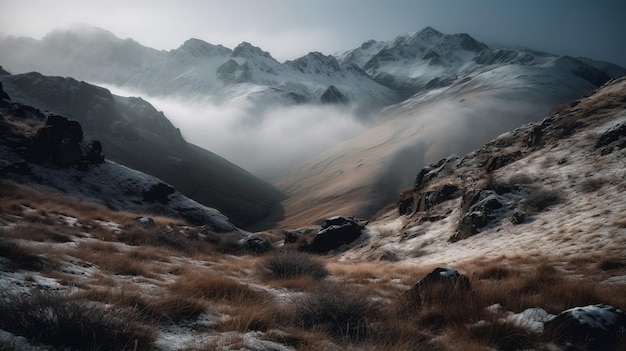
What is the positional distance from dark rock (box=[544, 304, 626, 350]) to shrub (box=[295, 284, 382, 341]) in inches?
99.4

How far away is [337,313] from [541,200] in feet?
69.2

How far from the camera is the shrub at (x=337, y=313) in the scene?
552cm

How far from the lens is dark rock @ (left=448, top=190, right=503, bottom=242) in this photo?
23781 millimetres

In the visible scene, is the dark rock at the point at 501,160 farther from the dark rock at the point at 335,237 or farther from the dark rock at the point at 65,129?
the dark rock at the point at 65,129

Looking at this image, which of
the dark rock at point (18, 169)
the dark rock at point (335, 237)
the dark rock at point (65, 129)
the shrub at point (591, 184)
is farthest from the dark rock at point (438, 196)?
the dark rock at point (65, 129)

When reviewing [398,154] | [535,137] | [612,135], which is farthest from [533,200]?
[398,154]

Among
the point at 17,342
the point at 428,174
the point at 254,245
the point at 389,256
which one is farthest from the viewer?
the point at 428,174

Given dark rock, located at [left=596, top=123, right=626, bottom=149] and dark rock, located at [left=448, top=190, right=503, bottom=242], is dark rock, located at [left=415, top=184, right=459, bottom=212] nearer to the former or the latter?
dark rock, located at [left=448, top=190, right=503, bottom=242]

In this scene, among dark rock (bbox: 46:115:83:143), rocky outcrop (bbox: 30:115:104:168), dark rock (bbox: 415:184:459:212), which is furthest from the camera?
dark rock (bbox: 46:115:83:143)

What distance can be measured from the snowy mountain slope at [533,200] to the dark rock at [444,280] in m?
4.87

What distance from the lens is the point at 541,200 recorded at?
22172 millimetres

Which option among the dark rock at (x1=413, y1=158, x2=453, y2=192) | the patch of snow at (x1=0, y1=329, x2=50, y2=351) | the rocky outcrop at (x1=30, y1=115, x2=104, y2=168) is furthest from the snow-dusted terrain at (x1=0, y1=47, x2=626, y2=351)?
the rocky outcrop at (x1=30, y1=115, x2=104, y2=168)

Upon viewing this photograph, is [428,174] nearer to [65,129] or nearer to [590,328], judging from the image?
[590,328]

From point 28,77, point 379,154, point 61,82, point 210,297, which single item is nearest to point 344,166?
point 379,154
